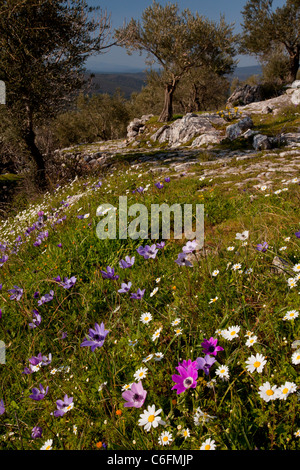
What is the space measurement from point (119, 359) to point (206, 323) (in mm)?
859

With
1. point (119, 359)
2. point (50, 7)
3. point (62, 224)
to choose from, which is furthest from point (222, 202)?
point (50, 7)

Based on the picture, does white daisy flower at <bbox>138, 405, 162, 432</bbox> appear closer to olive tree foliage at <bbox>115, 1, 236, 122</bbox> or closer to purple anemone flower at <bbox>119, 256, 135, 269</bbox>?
purple anemone flower at <bbox>119, 256, 135, 269</bbox>

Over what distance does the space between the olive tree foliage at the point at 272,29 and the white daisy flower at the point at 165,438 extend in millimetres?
33002

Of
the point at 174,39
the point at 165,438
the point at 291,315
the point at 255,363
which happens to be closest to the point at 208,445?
the point at 165,438

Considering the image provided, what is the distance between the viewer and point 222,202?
560 cm

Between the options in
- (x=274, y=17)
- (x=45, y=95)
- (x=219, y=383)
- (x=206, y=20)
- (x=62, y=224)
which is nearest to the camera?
(x=219, y=383)

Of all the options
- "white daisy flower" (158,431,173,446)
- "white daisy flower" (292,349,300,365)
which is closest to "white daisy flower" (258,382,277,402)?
"white daisy flower" (292,349,300,365)

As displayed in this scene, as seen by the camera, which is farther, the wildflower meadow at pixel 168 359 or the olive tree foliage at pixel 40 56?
the olive tree foliage at pixel 40 56

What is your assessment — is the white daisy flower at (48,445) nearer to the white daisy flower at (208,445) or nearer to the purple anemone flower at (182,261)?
the white daisy flower at (208,445)

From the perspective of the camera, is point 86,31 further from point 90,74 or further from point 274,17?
point 274,17

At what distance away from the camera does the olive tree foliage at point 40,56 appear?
33.7 ft

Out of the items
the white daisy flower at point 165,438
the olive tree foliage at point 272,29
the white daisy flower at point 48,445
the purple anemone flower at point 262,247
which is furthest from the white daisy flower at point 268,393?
the olive tree foliage at point 272,29

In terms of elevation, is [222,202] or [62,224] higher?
[222,202]

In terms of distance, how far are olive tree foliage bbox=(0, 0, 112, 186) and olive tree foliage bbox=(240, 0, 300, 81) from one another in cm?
2129
